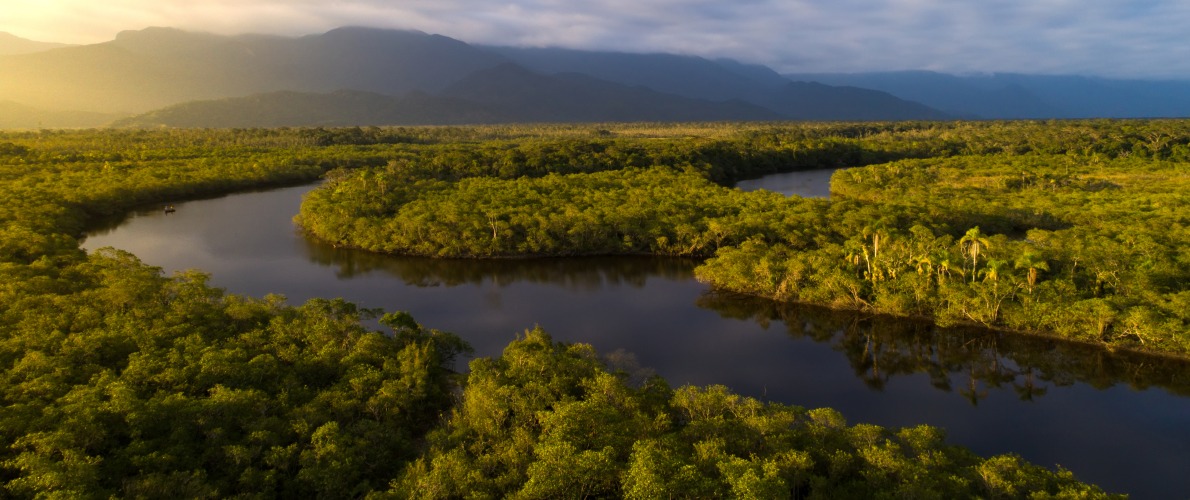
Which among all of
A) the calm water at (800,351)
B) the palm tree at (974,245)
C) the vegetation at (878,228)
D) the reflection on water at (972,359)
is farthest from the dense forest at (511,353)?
the calm water at (800,351)

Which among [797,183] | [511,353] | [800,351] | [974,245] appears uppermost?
[797,183]

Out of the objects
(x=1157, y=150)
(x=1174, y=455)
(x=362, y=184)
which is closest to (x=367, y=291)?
(x=362, y=184)

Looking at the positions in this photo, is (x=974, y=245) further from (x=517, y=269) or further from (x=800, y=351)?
(x=517, y=269)

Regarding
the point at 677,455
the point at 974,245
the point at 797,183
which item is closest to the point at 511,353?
the point at 677,455

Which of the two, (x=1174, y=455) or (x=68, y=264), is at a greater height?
(x=68, y=264)

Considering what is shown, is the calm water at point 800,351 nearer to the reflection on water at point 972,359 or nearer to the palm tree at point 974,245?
the reflection on water at point 972,359

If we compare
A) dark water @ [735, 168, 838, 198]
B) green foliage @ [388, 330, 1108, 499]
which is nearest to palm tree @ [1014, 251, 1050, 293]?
green foliage @ [388, 330, 1108, 499]

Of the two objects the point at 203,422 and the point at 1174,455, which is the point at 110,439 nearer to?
the point at 203,422
